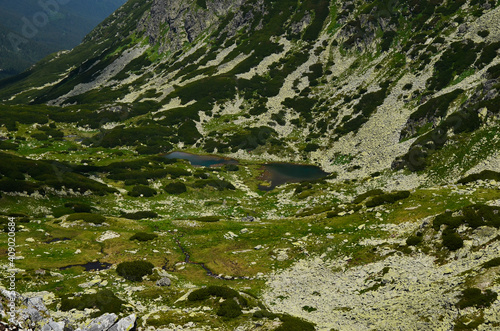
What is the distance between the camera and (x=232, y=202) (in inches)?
2574

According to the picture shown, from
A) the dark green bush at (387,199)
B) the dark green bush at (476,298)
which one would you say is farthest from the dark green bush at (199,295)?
the dark green bush at (387,199)

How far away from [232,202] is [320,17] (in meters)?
117

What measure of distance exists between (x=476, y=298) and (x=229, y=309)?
1367 centimetres

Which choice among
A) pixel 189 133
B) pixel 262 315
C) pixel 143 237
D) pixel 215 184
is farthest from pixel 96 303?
pixel 189 133

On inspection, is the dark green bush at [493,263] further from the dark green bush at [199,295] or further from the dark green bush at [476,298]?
the dark green bush at [199,295]

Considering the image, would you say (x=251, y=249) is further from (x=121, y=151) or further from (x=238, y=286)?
(x=121, y=151)

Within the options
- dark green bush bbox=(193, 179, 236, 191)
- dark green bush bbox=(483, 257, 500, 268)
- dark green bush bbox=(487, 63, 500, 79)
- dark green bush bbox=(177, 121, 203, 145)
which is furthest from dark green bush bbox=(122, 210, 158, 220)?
dark green bush bbox=(487, 63, 500, 79)

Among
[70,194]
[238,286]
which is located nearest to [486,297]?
[238,286]

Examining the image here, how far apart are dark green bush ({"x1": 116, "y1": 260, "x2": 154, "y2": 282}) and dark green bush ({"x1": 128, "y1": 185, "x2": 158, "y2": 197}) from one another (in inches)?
1436

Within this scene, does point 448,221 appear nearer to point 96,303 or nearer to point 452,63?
point 96,303

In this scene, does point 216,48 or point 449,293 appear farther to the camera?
point 216,48

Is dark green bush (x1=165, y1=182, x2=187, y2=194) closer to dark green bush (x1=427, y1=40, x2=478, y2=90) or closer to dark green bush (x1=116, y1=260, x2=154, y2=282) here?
dark green bush (x1=116, y1=260, x2=154, y2=282)

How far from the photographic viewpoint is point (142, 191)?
66812mm

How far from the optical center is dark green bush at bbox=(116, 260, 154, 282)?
1158 inches
